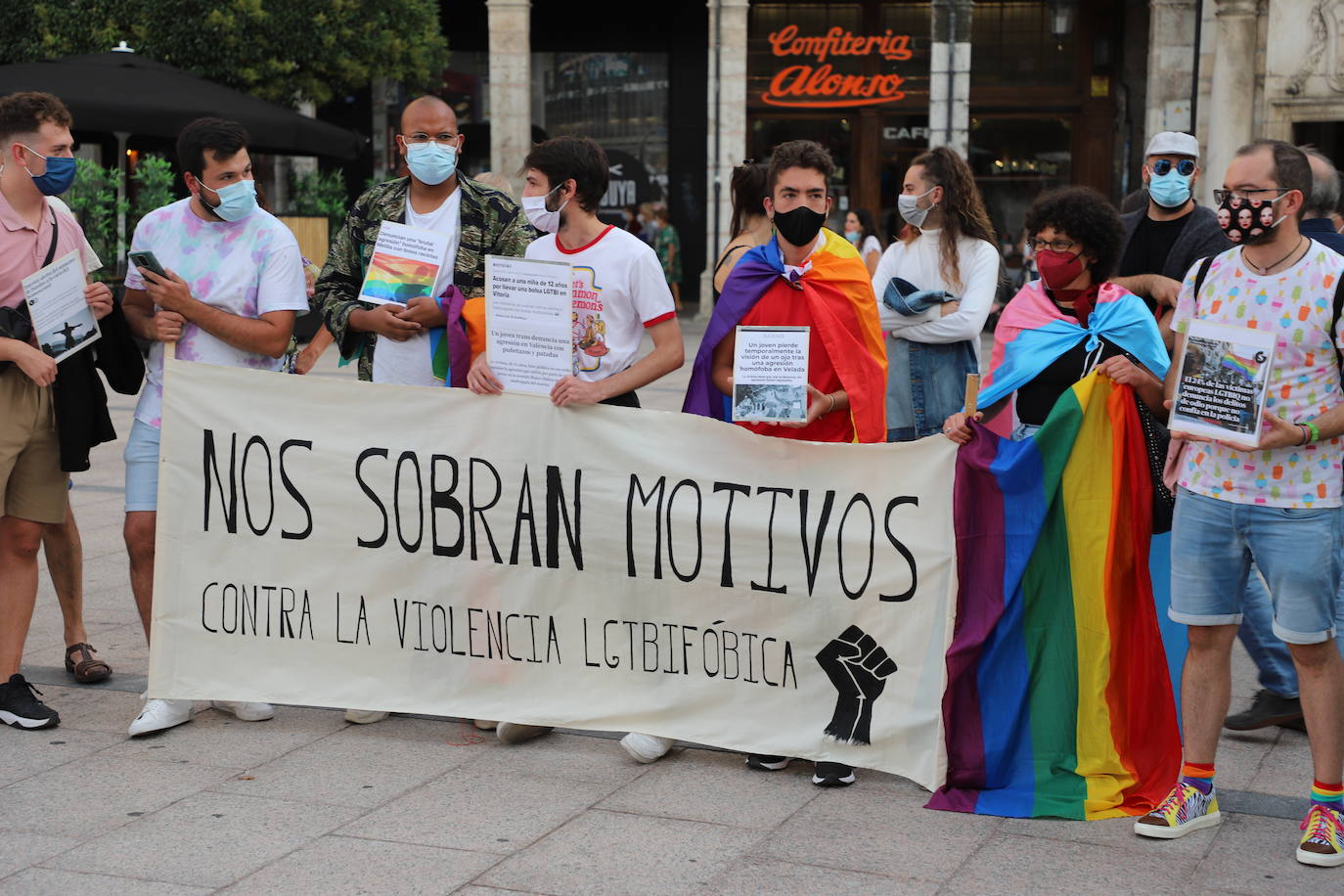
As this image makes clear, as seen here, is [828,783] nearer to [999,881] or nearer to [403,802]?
[999,881]

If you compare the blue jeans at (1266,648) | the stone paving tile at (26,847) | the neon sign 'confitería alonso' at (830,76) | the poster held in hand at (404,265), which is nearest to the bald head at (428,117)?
the poster held in hand at (404,265)

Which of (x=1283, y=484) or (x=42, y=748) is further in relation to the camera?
(x=42, y=748)

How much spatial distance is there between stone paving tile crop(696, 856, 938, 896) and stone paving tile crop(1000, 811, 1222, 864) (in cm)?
55

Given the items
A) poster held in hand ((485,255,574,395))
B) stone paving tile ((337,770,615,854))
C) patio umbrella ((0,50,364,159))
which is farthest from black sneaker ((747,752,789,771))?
patio umbrella ((0,50,364,159))

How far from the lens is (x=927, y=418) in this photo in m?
6.34

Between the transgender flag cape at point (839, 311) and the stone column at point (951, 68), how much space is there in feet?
58.4

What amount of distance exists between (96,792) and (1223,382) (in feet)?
A: 11.3

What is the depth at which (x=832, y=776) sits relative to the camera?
4.84m

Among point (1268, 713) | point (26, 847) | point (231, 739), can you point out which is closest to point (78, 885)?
point (26, 847)

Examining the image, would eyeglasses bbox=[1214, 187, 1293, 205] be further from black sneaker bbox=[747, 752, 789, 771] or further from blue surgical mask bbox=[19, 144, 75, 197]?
blue surgical mask bbox=[19, 144, 75, 197]

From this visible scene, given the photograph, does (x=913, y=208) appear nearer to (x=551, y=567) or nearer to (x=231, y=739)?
(x=551, y=567)

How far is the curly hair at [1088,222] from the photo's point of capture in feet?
15.6

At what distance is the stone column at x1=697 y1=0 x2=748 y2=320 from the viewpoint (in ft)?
72.8

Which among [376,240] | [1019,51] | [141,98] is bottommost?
[376,240]
